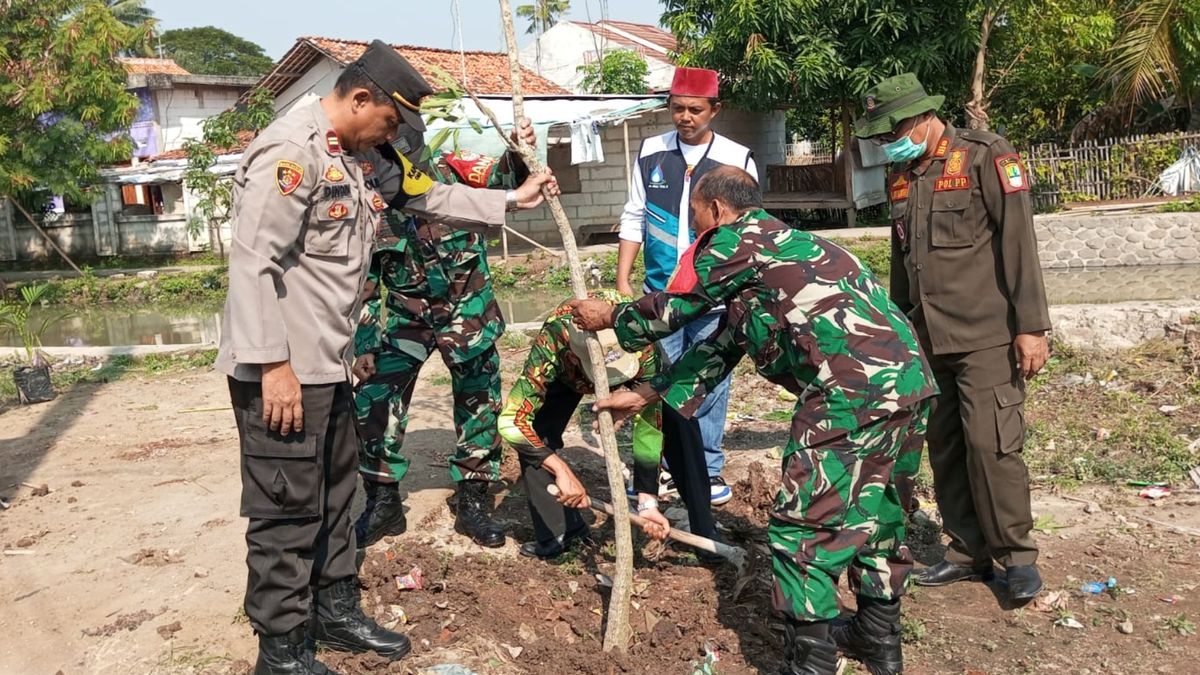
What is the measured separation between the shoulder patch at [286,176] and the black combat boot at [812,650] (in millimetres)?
2000

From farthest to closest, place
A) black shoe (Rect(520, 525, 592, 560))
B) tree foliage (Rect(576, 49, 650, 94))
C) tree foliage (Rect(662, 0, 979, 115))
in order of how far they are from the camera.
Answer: tree foliage (Rect(576, 49, 650, 94)) → tree foliage (Rect(662, 0, 979, 115)) → black shoe (Rect(520, 525, 592, 560))

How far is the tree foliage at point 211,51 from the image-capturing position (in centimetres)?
4891

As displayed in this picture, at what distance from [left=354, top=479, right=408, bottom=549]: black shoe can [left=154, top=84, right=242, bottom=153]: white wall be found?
79.3ft

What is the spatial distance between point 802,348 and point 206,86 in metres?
27.0

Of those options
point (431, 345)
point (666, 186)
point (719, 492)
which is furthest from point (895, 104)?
point (431, 345)

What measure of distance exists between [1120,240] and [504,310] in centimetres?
816

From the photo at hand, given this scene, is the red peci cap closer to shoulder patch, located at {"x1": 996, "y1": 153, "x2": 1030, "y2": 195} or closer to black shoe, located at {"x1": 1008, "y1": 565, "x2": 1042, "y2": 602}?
shoulder patch, located at {"x1": 996, "y1": 153, "x2": 1030, "y2": 195}

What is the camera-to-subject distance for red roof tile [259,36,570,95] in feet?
64.3

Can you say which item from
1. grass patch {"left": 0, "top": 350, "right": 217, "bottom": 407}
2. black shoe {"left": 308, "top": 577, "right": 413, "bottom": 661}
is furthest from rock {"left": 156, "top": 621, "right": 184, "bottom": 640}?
grass patch {"left": 0, "top": 350, "right": 217, "bottom": 407}

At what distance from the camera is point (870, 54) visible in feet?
51.4

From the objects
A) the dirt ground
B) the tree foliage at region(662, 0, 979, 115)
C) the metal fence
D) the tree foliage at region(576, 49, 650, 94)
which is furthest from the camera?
the tree foliage at region(576, 49, 650, 94)

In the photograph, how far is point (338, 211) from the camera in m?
2.87

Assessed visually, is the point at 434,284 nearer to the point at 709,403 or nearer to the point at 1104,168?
the point at 709,403

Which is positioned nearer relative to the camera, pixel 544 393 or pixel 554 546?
pixel 544 393
